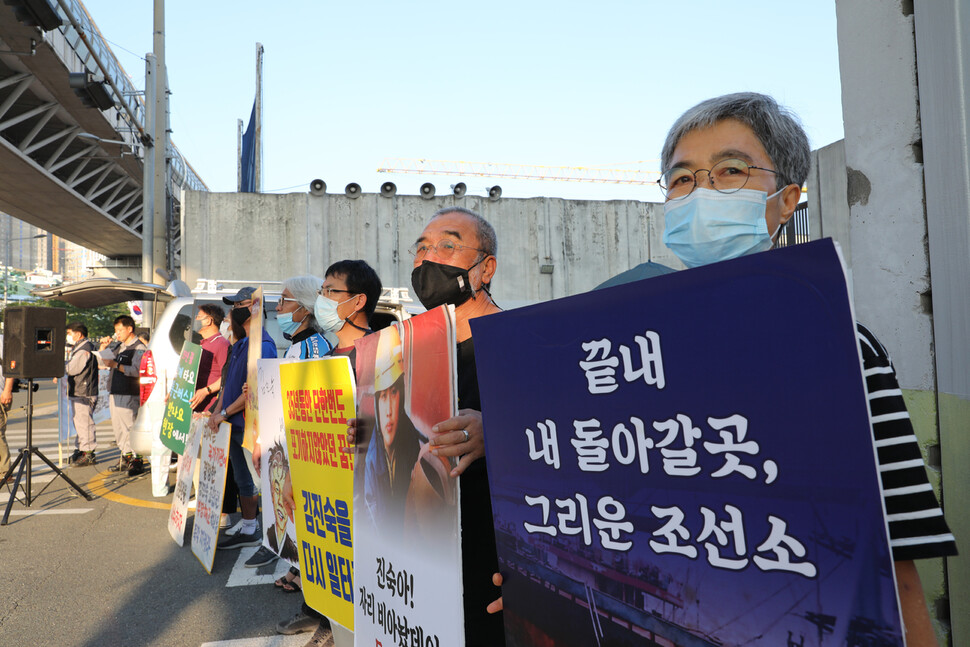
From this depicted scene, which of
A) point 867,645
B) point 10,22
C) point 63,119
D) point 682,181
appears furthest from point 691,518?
point 63,119

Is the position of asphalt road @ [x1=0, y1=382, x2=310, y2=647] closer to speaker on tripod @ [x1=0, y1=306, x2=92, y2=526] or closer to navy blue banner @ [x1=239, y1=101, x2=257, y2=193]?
speaker on tripod @ [x1=0, y1=306, x2=92, y2=526]

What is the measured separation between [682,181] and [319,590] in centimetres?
202

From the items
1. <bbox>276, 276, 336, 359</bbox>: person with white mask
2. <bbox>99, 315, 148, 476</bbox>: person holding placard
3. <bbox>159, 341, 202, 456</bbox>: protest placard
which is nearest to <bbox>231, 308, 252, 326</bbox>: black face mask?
<bbox>276, 276, 336, 359</bbox>: person with white mask

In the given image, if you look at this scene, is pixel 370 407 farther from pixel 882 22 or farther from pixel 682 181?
pixel 882 22

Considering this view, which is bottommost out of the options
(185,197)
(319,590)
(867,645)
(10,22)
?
(319,590)

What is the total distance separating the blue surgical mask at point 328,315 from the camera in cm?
381

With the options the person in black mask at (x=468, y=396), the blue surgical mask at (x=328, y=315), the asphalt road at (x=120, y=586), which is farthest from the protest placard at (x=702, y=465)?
the asphalt road at (x=120, y=586)

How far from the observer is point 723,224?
1.53m

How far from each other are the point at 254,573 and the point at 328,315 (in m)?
2.04

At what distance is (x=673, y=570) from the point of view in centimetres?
106

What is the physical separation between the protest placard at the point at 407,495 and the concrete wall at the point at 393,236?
19110mm

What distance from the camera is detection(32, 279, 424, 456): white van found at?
6910 mm

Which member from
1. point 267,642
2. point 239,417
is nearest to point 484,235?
point 267,642

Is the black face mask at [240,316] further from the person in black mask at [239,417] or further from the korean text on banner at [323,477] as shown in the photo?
the korean text on banner at [323,477]
